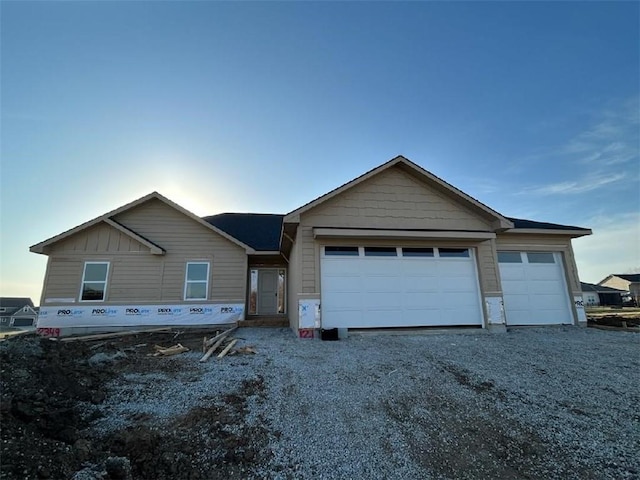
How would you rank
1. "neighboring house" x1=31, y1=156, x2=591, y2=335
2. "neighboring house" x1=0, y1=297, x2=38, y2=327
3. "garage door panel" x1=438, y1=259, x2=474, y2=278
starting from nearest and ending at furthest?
"neighboring house" x1=31, y1=156, x2=591, y2=335
"garage door panel" x1=438, y1=259, x2=474, y2=278
"neighboring house" x1=0, y1=297, x2=38, y2=327

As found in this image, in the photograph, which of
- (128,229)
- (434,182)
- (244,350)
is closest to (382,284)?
(434,182)

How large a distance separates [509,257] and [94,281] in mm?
15852

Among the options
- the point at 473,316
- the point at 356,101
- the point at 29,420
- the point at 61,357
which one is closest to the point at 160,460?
the point at 29,420

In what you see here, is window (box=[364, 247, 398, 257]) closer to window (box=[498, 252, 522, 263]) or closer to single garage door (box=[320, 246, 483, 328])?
single garage door (box=[320, 246, 483, 328])

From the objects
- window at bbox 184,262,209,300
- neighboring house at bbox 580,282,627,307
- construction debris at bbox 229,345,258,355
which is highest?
window at bbox 184,262,209,300

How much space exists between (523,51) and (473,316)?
9.05 m

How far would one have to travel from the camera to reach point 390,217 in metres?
9.13

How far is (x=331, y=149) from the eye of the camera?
11320 mm

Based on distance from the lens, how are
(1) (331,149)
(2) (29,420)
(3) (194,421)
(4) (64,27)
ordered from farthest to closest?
1. (1) (331,149)
2. (4) (64,27)
3. (3) (194,421)
4. (2) (29,420)

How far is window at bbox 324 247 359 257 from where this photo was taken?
8602 mm

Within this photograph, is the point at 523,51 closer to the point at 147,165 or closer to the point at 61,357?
the point at 147,165

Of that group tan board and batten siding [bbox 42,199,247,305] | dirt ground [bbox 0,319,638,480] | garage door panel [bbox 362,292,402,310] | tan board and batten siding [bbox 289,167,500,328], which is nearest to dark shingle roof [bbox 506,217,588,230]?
tan board and batten siding [bbox 289,167,500,328]

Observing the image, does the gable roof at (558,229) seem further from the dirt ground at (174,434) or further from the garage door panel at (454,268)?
the dirt ground at (174,434)

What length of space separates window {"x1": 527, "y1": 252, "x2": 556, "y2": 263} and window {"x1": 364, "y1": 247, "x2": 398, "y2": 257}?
586 centimetres
